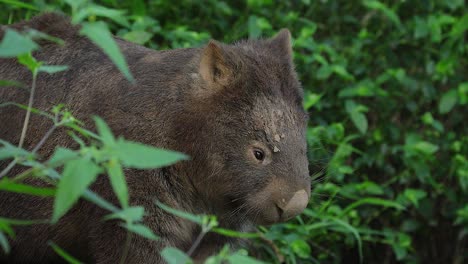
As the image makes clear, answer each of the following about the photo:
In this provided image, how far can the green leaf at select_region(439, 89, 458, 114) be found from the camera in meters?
8.03

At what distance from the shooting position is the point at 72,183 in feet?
8.79

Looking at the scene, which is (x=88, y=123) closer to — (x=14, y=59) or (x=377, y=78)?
(x=14, y=59)

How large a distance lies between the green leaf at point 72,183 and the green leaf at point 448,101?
5.80m

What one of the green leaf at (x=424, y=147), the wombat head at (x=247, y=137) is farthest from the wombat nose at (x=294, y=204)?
the green leaf at (x=424, y=147)

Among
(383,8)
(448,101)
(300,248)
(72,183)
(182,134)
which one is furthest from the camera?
(448,101)

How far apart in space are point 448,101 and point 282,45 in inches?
130

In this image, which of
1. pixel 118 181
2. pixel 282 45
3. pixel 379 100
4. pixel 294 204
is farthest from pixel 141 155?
pixel 379 100

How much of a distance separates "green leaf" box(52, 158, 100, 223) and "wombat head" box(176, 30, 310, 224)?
6.46 feet

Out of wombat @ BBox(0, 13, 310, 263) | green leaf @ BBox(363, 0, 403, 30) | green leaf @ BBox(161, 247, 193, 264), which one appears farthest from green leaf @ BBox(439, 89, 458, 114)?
green leaf @ BBox(161, 247, 193, 264)

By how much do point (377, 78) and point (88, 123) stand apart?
157 inches

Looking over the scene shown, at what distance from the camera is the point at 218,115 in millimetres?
Answer: 4770

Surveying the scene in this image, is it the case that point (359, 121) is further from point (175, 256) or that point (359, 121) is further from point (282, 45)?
point (175, 256)

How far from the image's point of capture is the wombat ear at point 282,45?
5145mm

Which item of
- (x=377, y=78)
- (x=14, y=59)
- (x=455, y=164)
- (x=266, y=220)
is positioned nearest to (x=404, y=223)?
(x=455, y=164)
